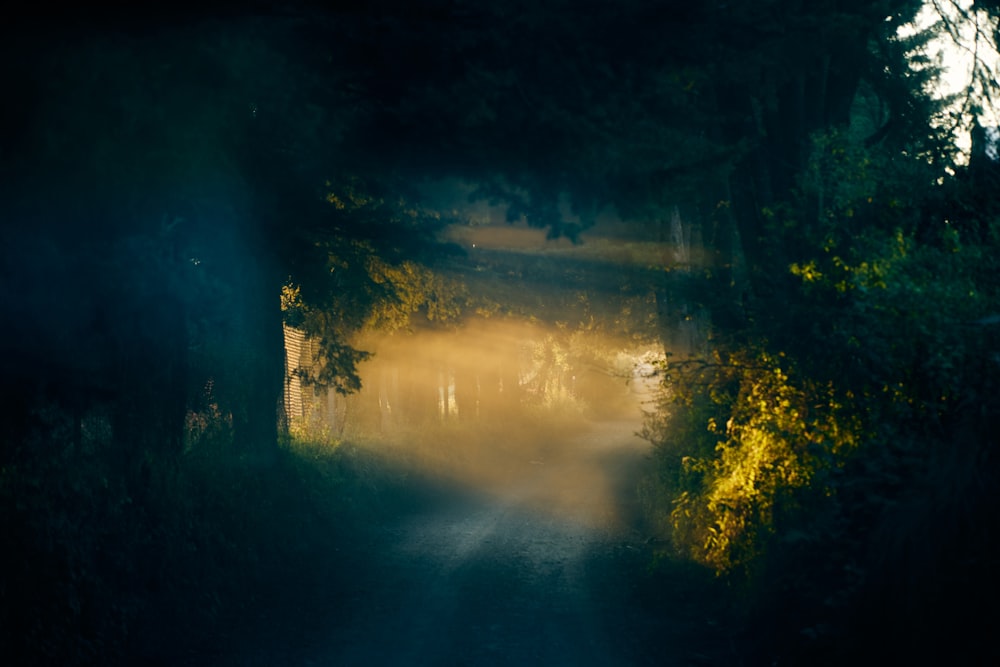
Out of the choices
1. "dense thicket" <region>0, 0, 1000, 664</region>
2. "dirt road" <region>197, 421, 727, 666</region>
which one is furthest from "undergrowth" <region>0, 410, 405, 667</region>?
"dirt road" <region>197, 421, 727, 666</region>

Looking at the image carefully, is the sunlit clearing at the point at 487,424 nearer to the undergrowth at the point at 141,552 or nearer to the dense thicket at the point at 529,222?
the undergrowth at the point at 141,552

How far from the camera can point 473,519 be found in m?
17.9

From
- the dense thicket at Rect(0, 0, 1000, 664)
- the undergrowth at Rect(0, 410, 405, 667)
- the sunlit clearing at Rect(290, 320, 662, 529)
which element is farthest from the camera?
the sunlit clearing at Rect(290, 320, 662, 529)

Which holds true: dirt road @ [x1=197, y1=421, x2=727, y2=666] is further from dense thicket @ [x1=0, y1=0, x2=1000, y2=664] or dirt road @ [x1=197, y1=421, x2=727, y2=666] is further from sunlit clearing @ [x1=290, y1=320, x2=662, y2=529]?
sunlit clearing @ [x1=290, y1=320, x2=662, y2=529]

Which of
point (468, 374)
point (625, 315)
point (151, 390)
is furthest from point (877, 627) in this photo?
point (468, 374)

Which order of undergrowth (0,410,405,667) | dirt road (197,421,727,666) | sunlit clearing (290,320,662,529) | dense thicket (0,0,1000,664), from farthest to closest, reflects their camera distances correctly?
sunlit clearing (290,320,662,529)
dirt road (197,421,727,666)
undergrowth (0,410,405,667)
dense thicket (0,0,1000,664)

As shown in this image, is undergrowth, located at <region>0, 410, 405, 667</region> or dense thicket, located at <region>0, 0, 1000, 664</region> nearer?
dense thicket, located at <region>0, 0, 1000, 664</region>

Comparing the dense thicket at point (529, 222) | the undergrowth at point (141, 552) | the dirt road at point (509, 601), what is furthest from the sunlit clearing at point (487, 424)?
the dense thicket at point (529, 222)

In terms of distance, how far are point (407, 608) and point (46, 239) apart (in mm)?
5670

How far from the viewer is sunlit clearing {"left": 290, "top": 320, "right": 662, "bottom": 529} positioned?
22781mm

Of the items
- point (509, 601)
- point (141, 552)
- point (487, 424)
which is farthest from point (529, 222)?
point (487, 424)

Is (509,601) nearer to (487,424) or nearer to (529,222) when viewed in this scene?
(529,222)

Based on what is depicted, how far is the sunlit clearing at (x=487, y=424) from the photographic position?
22.8m

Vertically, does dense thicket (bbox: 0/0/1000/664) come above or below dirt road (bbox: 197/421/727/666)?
above
